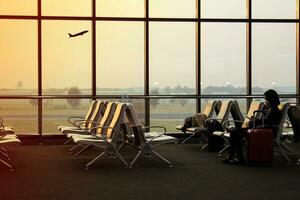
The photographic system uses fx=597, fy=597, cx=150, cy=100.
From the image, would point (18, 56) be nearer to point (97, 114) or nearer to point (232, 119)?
point (97, 114)

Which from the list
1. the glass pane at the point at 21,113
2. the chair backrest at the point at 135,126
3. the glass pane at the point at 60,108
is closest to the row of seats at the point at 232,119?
the chair backrest at the point at 135,126

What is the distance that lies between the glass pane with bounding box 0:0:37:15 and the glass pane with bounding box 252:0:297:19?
516 cm

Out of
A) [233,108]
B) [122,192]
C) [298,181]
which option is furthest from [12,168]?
[233,108]

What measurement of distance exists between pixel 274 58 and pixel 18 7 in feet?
20.8

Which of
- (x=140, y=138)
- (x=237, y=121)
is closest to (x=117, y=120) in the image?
(x=140, y=138)

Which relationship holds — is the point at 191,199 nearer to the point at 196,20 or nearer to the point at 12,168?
the point at 12,168

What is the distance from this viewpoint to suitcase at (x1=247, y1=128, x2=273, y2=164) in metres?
8.93

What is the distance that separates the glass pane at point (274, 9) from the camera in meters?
Answer: 14.3

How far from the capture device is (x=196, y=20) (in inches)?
549

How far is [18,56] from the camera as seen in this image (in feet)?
44.8

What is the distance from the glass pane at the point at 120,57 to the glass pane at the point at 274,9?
2.81 meters

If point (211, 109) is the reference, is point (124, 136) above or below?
below

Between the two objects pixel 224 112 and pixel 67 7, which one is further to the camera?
pixel 67 7

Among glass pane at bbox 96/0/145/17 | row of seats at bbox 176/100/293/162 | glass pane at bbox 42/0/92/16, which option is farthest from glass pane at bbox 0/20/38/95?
row of seats at bbox 176/100/293/162
